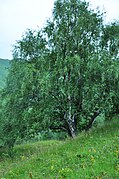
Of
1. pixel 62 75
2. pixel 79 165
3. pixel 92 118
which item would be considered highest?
pixel 62 75

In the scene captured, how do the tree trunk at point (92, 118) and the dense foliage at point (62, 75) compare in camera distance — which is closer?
the dense foliage at point (62, 75)

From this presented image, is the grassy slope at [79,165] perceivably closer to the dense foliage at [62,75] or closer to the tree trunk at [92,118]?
the dense foliage at [62,75]

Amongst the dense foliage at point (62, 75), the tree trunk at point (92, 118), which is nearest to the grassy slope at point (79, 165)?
the dense foliage at point (62, 75)

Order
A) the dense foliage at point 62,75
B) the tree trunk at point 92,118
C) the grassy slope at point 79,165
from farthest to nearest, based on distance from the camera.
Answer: the tree trunk at point 92,118, the dense foliage at point 62,75, the grassy slope at point 79,165

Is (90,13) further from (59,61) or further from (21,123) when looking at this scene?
(21,123)

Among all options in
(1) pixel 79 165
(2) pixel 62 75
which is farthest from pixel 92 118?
(1) pixel 79 165

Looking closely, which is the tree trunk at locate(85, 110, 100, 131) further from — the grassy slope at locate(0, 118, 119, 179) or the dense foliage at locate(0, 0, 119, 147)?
the grassy slope at locate(0, 118, 119, 179)

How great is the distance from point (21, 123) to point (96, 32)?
10.6 m

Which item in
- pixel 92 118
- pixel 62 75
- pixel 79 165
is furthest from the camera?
pixel 92 118

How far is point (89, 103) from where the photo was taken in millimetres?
28031

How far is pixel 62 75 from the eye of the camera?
2814cm

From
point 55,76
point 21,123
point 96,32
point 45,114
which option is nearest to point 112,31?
point 96,32

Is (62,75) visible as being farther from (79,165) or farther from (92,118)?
(79,165)

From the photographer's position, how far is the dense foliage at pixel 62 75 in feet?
90.4
